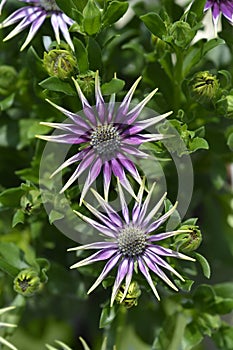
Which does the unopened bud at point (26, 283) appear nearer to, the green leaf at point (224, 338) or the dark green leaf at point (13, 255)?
the dark green leaf at point (13, 255)

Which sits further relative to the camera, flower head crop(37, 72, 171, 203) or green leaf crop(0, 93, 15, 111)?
green leaf crop(0, 93, 15, 111)

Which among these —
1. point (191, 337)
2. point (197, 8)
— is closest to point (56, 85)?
point (197, 8)

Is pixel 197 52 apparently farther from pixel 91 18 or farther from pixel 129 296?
pixel 129 296

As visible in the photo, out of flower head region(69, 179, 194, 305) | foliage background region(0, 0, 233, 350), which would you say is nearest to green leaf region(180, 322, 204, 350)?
foliage background region(0, 0, 233, 350)

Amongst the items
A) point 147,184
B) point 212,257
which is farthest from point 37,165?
point 212,257

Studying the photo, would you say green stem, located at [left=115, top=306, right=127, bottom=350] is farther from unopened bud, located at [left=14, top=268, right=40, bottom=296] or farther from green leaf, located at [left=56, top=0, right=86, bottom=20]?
green leaf, located at [left=56, top=0, right=86, bottom=20]
